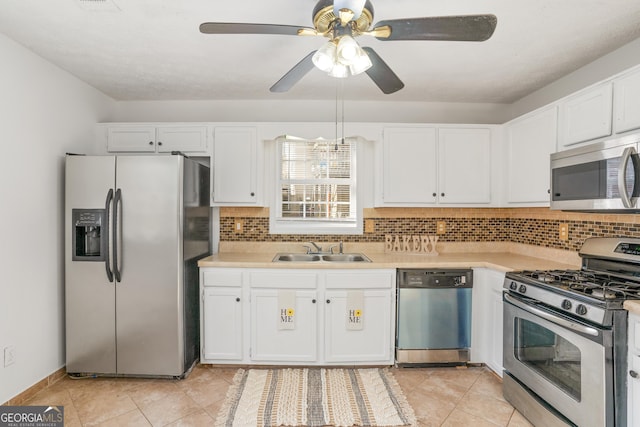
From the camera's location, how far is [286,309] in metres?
2.61

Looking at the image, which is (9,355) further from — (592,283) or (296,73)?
(592,283)

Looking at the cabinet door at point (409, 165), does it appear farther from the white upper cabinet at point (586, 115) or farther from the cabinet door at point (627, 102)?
the cabinet door at point (627, 102)

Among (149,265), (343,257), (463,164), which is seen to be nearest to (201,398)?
(149,265)

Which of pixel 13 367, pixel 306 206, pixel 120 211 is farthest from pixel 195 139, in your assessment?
pixel 13 367

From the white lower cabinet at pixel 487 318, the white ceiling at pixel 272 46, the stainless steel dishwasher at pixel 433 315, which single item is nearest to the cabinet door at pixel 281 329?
the stainless steel dishwasher at pixel 433 315

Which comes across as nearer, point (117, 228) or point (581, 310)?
point (581, 310)

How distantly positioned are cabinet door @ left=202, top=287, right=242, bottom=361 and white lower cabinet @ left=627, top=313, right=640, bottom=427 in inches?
93.4

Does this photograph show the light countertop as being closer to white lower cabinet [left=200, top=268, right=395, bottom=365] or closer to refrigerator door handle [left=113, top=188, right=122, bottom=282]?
white lower cabinet [left=200, top=268, right=395, bottom=365]

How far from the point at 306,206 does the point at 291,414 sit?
1.84 metres

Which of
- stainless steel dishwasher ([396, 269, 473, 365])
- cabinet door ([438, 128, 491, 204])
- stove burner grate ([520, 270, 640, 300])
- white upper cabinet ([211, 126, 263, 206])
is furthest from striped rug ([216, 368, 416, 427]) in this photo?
cabinet door ([438, 128, 491, 204])

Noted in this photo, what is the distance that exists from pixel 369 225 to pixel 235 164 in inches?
56.0

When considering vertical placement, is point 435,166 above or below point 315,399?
above

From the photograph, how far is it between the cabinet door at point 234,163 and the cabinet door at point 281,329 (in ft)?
3.05

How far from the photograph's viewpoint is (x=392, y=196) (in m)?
3.01
